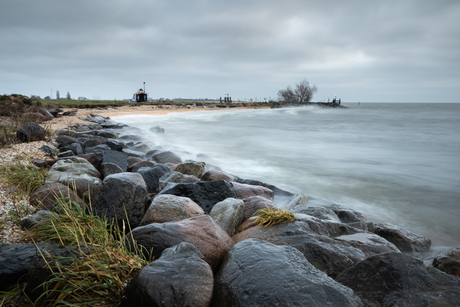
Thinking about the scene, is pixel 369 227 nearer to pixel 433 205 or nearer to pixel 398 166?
pixel 433 205

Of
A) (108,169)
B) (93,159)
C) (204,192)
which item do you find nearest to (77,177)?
(108,169)

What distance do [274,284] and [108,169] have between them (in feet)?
A: 15.6

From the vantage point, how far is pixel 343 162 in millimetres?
10727

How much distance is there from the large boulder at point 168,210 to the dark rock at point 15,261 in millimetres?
1143

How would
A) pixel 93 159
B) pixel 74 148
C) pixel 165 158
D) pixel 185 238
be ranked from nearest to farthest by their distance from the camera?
pixel 185 238 → pixel 93 159 → pixel 74 148 → pixel 165 158

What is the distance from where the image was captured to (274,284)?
200 centimetres

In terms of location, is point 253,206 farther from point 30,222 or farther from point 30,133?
point 30,133

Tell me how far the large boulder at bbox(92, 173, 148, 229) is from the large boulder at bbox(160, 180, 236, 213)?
695mm

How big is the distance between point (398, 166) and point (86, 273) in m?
10.9

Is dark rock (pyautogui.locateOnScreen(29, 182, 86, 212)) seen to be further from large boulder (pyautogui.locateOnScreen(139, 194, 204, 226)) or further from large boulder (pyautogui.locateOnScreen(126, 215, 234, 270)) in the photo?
large boulder (pyautogui.locateOnScreen(126, 215, 234, 270))

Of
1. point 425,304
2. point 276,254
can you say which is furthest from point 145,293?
point 425,304

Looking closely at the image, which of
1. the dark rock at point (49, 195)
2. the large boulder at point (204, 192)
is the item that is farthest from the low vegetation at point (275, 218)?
the dark rock at point (49, 195)

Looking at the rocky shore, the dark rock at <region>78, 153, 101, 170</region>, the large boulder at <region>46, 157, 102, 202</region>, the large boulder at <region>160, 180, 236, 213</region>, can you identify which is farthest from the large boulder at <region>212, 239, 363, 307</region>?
the dark rock at <region>78, 153, 101, 170</region>

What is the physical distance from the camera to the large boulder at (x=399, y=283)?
6.91 ft
